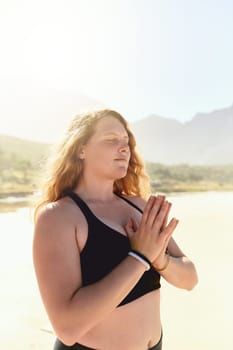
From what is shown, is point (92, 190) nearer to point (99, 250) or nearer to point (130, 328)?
point (99, 250)

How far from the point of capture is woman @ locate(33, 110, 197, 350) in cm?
148

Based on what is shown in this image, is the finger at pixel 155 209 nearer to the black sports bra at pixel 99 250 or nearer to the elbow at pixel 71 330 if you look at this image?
the black sports bra at pixel 99 250

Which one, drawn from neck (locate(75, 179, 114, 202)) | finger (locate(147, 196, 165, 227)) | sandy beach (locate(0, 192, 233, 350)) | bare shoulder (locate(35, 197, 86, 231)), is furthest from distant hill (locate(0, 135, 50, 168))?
finger (locate(147, 196, 165, 227))

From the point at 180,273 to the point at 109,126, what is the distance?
0.68m

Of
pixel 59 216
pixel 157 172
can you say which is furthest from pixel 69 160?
pixel 157 172

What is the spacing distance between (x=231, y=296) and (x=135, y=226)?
575 cm

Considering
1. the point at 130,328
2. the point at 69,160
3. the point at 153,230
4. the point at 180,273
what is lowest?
the point at 130,328

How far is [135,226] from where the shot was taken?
Answer: 1.76 metres

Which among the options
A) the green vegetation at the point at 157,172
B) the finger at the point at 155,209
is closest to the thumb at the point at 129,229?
the finger at the point at 155,209

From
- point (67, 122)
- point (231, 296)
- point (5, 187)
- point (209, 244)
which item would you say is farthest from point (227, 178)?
point (67, 122)

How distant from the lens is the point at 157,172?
2670 inches

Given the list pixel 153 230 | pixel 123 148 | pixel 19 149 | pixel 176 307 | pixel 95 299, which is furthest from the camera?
pixel 19 149

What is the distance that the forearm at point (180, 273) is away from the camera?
71.3 inches

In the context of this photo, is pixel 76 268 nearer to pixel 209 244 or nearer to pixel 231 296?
pixel 231 296
